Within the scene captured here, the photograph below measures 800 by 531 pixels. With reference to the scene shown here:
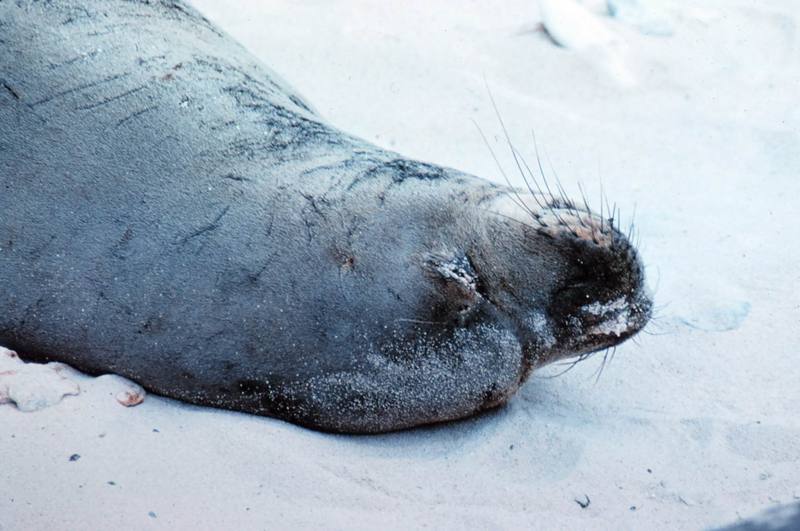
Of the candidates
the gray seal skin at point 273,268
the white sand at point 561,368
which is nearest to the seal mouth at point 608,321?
the gray seal skin at point 273,268

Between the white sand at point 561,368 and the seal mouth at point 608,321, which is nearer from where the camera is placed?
the white sand at point 561,368

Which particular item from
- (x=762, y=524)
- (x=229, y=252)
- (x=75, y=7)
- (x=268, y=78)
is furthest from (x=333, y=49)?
(x=762, y=524)

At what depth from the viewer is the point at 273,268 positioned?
2.25 meters

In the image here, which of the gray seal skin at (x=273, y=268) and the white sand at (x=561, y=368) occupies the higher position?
the gray seal skin at (x=273, y=268)

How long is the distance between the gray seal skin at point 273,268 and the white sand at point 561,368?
13 centimetres

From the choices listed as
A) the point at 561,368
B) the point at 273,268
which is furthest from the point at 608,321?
the point at 273,268

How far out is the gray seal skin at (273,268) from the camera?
2.23 m

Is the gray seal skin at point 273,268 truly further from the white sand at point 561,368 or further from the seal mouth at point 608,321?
the white sand at point 561,368

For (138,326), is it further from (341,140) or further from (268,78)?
(268,78)

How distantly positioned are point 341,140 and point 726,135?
83.4 inches

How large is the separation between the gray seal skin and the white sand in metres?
0.13

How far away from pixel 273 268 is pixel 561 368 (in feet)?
3.01

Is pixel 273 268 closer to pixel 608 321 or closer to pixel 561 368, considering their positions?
pixel 608 321

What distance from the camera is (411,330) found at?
2223 mm
